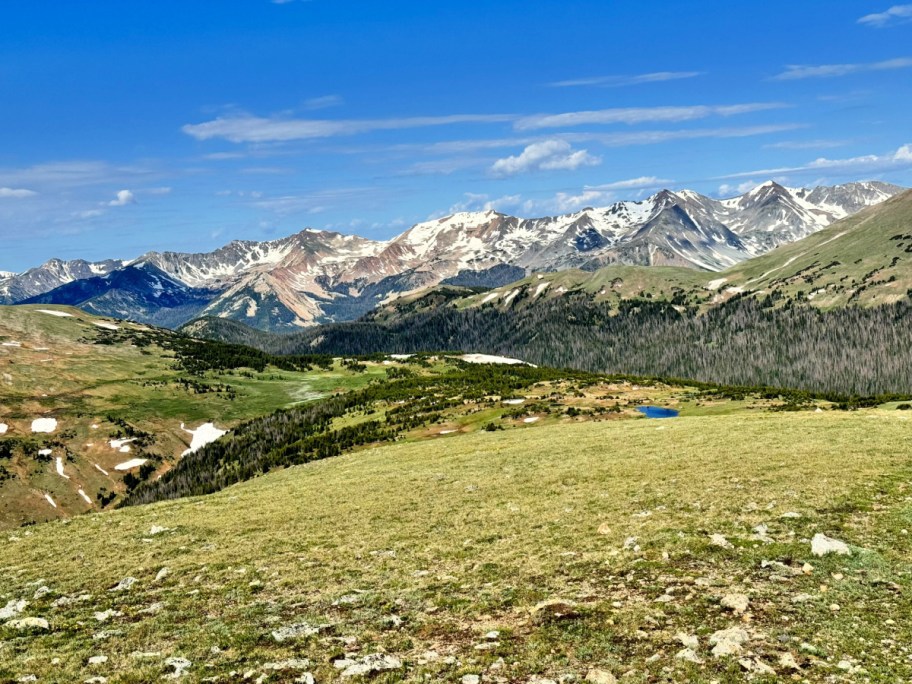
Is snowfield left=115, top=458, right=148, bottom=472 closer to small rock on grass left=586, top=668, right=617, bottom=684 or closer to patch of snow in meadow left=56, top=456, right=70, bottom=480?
patch of snow in meadow left=56, top=456, right=70, bottom=480

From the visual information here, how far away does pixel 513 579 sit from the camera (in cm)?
2038

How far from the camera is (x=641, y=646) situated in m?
14.7

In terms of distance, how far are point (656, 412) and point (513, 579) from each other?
81.0 metres

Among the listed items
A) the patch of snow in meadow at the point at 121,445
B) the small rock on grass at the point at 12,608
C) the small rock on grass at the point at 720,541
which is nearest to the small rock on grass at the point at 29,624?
the small rock on grass at the point at 12,608

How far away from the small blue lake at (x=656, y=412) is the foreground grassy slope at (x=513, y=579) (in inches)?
2133

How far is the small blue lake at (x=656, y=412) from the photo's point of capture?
307 ft

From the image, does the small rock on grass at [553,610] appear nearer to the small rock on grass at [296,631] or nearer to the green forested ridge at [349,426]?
the small rock on grass at [296,631]

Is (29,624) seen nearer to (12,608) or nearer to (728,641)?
(12,608)

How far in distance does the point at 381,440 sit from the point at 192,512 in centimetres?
6561

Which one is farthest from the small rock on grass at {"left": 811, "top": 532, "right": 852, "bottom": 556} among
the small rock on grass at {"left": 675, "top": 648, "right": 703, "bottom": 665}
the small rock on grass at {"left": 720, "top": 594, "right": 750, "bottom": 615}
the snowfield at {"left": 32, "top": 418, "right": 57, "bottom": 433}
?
the snowfield at {"left": 32, "top": 418, "right": 57, "bottom": 433}

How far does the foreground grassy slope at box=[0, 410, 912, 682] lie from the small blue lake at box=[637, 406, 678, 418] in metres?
54.2

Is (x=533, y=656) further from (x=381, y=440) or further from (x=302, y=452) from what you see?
(x=302, y=452)

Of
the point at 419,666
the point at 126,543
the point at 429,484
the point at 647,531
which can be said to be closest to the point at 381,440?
the point at 429,484

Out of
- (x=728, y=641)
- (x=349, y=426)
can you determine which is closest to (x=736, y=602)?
(x=728, y=641)
